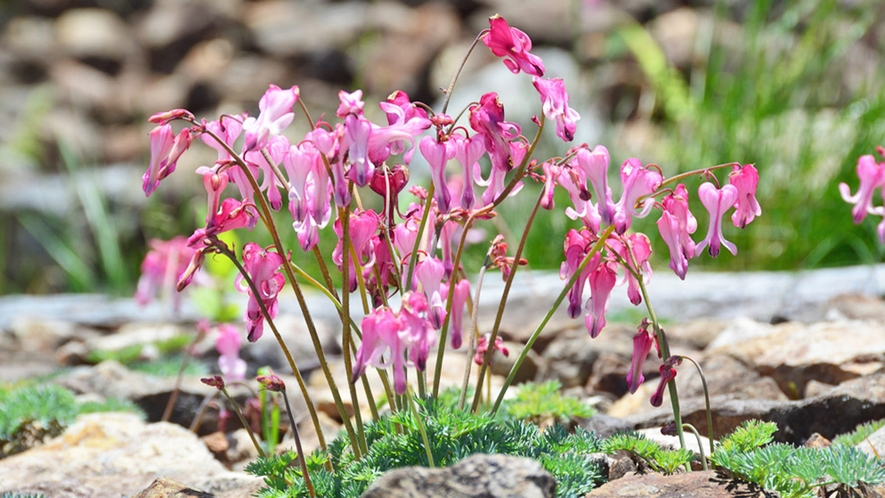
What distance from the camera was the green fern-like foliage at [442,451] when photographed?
1.70 m

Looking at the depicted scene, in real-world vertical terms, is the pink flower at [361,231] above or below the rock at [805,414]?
above

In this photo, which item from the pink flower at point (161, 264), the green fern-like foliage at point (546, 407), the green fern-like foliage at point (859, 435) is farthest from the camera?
the pink flower at point (161, 264)

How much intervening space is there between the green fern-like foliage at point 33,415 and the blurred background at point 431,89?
116 inches

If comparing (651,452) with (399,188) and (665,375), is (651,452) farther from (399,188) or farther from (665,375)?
(399,188)

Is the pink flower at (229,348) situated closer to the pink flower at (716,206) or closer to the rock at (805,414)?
the rock at (805,414)

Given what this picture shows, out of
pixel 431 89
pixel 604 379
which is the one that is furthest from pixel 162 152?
pixel 431 89

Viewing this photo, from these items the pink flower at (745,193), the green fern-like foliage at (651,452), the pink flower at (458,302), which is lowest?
the green fern-like foliage at (651,452)

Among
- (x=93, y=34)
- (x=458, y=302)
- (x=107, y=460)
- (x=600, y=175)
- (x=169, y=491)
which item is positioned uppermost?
(x=93, y=34)

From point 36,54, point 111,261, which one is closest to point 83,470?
point 111,261

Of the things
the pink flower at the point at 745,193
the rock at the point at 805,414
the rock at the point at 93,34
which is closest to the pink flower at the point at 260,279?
the pink flower at the point at 745,193

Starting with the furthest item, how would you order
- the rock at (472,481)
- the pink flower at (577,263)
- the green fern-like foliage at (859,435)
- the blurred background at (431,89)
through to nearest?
the blurred background at (431,89)
the green fern-like foliage at (859,435)
the pink flower at (577,263)
the rock at (472,481)

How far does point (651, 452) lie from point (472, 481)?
1.95 ft

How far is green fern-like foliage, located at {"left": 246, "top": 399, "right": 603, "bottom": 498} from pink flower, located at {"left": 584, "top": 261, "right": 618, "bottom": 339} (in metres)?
0.27

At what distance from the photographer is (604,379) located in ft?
10.9
